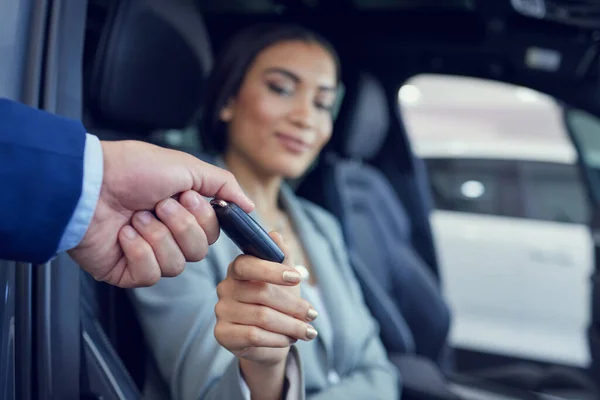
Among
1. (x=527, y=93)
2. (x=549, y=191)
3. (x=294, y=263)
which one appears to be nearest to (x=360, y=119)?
(x=527, y=93)

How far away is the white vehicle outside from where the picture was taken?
319 centimetres

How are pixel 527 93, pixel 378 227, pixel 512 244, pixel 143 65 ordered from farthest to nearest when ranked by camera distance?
pixel 512 244, pixel 527 93, pixel 378 227, pixel 143 65

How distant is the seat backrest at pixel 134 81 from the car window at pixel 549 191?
262 cm

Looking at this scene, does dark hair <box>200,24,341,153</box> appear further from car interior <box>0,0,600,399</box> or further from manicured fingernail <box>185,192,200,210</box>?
manicured fingernail <box>185,192,200,210</box>

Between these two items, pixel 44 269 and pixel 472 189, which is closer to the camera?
pixel 44 269

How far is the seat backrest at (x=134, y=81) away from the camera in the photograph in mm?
992

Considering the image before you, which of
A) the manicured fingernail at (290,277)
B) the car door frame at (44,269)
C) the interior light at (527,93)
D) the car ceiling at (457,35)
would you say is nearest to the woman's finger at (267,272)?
the manicured fingernail at (290,277)

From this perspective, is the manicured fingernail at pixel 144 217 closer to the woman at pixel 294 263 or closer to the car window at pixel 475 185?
the woman at pixel 294 263

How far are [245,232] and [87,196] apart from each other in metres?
0.15

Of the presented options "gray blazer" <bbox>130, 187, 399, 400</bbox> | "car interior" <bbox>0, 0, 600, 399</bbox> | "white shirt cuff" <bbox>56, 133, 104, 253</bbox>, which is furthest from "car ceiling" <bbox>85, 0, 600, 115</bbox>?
"white shirt cuff" <bbox>56, 133, 104, 253</bbox>

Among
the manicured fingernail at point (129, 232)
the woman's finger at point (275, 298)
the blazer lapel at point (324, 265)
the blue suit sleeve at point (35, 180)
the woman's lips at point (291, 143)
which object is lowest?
the blazer lapel at point (324, 265)

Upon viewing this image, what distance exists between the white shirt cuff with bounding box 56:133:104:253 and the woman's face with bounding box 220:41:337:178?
29.3 inches

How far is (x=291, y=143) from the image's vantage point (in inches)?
53.5

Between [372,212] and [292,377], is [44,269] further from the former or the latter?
[372,212]
